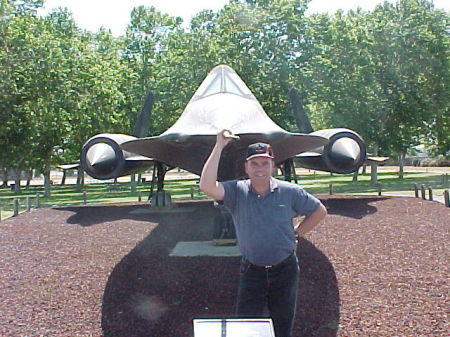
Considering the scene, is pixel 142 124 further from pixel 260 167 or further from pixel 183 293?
pixel 260 167

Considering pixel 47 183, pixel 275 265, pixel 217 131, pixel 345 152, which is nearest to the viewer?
pixel 275 265

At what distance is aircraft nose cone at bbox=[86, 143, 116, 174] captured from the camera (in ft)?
36.4

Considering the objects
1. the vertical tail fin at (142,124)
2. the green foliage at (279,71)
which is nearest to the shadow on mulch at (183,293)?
the vertical tail fin at (142,124)

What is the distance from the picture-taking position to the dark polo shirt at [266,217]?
3.32m

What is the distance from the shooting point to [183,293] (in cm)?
563

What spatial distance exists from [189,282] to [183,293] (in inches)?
15.4

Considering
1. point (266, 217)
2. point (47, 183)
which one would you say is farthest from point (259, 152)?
point (47, 183)

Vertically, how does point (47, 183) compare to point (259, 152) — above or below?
below

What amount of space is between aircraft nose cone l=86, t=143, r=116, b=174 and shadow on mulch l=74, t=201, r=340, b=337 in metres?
3.34

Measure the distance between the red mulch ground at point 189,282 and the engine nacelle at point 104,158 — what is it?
163 centimetres

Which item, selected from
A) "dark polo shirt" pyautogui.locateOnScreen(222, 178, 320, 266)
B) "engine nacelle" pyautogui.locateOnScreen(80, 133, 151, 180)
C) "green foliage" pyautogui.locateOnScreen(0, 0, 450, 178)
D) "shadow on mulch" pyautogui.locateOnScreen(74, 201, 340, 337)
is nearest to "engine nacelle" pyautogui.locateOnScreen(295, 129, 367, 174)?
"shadow on mulch" pyautogui.locateOnScreen(74, 201, 340, 337)

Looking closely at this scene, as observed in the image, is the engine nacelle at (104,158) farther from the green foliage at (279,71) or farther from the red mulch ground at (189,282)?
the green foliage at (279,71)

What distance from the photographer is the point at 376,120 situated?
82.3 ft

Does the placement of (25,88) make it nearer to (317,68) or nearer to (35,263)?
(317,68)
